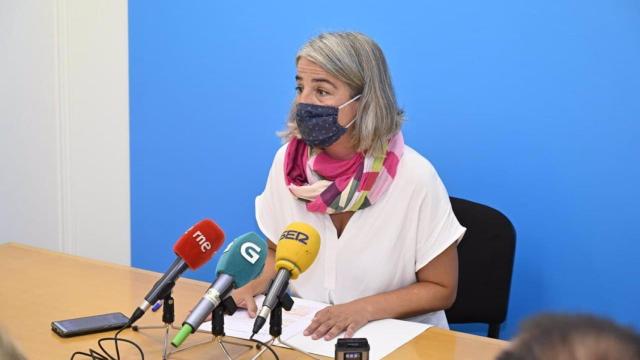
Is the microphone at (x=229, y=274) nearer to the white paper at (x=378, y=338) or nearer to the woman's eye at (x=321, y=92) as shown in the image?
the white paper at (x=378, y=338)

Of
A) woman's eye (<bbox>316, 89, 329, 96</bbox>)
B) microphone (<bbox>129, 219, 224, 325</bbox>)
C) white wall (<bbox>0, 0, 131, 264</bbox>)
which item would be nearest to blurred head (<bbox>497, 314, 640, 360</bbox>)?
microphone (<bbox>129, 219, 224, 325</bbox>)

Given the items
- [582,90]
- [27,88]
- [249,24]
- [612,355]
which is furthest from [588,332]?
[27,88]

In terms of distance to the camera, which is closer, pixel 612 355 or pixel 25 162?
pixel 612 355

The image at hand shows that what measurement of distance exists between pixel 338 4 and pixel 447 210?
108 centimetres

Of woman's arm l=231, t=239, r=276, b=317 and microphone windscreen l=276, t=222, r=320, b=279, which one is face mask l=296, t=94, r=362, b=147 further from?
microphone windscreen l=276, t=222, r=320, b=279

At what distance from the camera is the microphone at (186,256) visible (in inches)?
57.6

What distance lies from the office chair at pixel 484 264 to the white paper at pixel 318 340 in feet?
1.69

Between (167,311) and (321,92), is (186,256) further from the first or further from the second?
(321,92)

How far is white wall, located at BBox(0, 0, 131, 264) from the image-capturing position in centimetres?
350

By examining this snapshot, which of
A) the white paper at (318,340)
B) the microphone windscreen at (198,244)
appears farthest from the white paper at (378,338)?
A: the microphone windscreen at (198,244)

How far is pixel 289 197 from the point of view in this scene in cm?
224

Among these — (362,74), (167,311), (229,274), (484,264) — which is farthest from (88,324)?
(484,264)

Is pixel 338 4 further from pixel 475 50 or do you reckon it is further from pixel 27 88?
pixel 27 88

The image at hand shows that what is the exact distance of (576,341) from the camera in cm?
45
